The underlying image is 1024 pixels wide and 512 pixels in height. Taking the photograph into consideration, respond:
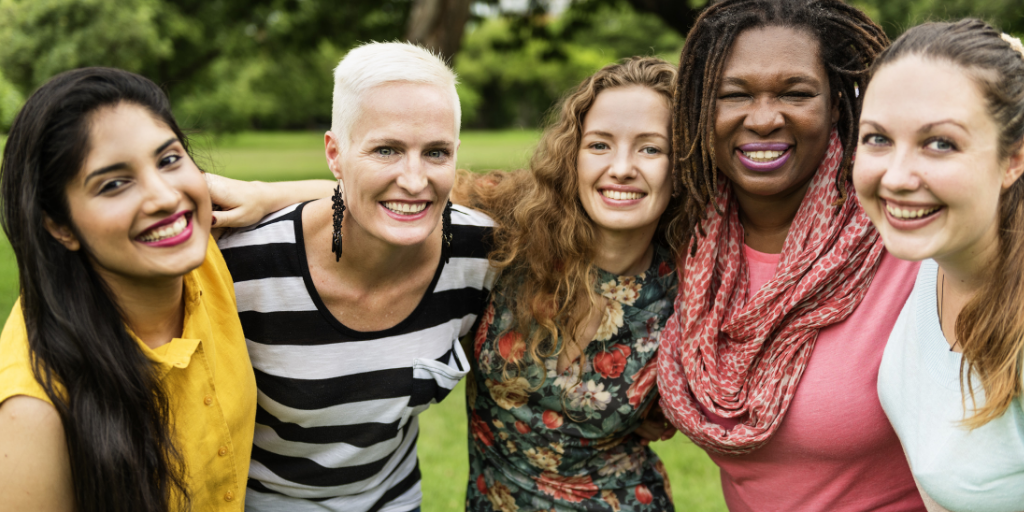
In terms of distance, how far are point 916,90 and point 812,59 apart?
70 centimetres

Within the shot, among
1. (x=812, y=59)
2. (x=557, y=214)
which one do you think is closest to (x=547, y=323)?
(x=557, y=214)

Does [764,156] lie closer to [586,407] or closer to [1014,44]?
[1014,44]

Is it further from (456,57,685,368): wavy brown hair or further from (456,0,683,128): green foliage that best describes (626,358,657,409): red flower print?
(456,0,683,128): green foliage

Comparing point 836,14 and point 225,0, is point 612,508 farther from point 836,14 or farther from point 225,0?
point 225,0

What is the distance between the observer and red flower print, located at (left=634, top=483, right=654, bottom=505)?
2.88m

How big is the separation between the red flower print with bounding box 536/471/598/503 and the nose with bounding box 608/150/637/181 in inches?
45.8

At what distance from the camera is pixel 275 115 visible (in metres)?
39.4

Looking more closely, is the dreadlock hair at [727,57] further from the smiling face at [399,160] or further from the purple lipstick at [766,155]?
the smiling face at [399,160]

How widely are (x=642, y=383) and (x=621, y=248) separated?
0.52 m

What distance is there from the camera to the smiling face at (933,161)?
1.76 metres

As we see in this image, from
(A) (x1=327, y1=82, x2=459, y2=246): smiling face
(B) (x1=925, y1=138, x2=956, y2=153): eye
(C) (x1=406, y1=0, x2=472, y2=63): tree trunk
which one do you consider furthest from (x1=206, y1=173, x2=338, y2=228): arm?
(C) (x1=406, y1=0, x2=472, y2=63): tree trunk


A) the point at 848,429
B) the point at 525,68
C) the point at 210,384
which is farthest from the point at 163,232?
the point at 525,68

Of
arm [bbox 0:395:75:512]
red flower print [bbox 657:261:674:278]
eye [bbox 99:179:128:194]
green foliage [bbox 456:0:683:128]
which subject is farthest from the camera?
green foliage [bbox 456:0:683:128]

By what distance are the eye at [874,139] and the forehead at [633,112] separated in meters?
0.87
